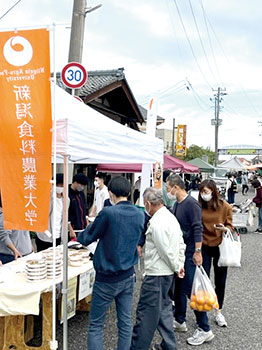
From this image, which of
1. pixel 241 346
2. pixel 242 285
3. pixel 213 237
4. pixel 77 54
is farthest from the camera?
pixel 77 54

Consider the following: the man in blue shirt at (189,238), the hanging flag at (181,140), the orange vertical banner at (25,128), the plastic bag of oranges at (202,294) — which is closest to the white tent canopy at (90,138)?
the orange vertical banner at (25,128)

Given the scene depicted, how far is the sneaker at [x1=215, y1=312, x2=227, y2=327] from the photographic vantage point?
4.08 meters

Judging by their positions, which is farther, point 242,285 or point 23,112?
point 242,285

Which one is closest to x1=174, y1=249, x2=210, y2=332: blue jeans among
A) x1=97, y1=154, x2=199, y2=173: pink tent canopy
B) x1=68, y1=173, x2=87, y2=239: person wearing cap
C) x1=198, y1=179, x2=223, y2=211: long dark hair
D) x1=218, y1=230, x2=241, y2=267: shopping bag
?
x1=218, y1=230, x2=241, y2=267: shopping bag

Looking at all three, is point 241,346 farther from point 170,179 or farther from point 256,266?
point 256,266

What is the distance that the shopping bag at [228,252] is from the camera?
3.85 meters

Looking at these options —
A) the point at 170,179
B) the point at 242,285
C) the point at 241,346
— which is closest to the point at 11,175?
the point at 170,179

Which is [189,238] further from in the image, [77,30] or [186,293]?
[77,30]

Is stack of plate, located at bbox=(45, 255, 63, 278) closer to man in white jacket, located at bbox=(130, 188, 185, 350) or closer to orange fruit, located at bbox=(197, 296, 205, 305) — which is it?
man in white jacket, located at bbox=(130, 188, 185, 350)

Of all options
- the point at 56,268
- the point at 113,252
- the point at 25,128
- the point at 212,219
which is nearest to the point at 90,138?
the point at 25,128

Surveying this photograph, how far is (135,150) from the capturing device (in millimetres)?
4254

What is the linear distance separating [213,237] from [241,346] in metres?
1.15

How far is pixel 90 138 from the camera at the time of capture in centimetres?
333

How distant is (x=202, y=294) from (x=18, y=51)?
2.85 metres
